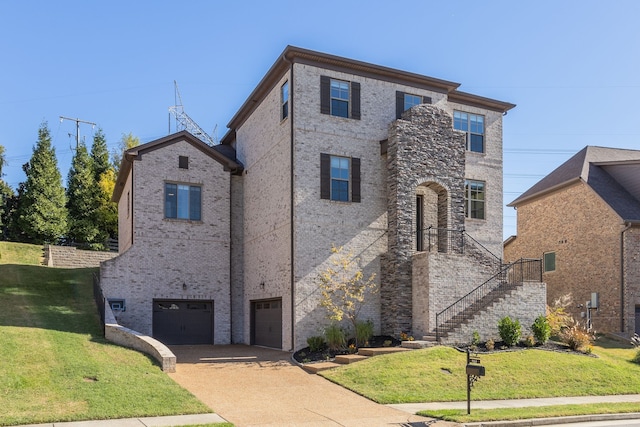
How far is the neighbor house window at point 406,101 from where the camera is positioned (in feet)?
72.3

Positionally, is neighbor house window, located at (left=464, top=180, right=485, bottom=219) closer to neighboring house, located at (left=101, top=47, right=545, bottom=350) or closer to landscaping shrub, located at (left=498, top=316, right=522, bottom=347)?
neighboring house, located at (left=101, top=47, right=545, bottom=350)

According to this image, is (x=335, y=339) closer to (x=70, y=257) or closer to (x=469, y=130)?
(x=469, y=130)

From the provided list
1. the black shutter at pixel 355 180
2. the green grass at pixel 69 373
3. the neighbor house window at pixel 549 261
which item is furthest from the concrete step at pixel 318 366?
→ the neighbor house window at pixel 549 261

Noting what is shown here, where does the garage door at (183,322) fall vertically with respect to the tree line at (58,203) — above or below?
below

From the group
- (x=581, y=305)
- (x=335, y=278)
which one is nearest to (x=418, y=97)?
(x=335, y=278)

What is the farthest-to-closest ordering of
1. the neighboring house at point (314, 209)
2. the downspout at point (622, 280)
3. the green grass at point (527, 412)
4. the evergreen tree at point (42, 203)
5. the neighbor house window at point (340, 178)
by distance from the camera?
the evergreen tree at point (42, 203), the downspout at point (622, 280), the neighbor house window at point (340, 178), the neighboring house at point (314, 209), the green grass at point (527, 412)

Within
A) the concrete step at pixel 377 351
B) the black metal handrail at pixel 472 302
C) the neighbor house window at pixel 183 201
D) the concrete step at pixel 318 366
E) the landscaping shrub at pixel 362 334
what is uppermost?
the neighbor house window at pixel 183 201

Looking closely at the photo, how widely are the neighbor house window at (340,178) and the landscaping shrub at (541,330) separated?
759 cm

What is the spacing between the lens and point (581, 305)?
26469 mm

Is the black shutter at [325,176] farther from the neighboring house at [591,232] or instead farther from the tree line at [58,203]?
the tree line at [58,203]

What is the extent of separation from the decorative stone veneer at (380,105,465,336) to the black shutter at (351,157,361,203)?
48.7 inches

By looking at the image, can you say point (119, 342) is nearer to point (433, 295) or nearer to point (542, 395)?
point (433, 295)

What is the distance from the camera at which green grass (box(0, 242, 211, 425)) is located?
10.8 metres

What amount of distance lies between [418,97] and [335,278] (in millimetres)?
8385
